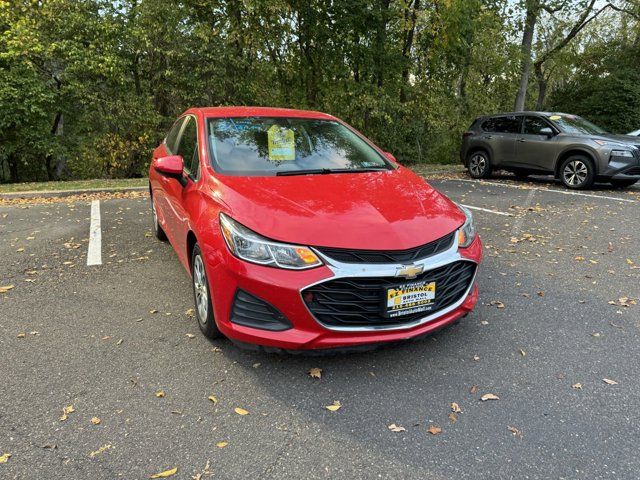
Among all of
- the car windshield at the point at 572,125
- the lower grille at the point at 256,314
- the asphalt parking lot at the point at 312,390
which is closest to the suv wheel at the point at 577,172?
the car windshield at the point at 572,125

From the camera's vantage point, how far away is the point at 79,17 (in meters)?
11.0

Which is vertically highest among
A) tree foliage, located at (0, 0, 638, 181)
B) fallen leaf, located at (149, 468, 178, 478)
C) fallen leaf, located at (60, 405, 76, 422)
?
tree foliage, located at (0, 0, 638, 181)

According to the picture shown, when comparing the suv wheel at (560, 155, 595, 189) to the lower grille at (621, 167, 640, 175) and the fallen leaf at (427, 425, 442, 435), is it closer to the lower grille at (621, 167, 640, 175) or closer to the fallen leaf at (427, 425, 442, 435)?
the lower grille at (621, 167, 640, 175)

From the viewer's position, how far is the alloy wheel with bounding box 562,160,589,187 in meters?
9.66

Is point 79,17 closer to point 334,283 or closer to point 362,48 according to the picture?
point 362,48

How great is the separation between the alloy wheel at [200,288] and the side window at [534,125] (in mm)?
9663

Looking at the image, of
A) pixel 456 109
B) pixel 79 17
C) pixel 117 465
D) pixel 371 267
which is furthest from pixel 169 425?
Result: pixel 456 109

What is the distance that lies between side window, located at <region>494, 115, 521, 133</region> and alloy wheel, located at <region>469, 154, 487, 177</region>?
2.58 feet

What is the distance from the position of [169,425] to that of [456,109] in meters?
15.6

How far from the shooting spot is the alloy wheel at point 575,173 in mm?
9659

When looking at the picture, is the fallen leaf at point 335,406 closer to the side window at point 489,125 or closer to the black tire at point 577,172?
the black tire at point 577,172

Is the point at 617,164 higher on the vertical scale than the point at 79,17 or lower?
lower

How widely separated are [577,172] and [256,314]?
936cm

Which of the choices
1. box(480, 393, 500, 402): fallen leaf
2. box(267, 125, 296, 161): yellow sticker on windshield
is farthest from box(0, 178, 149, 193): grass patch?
box(480, 393, 500, 402): fallen leaf
